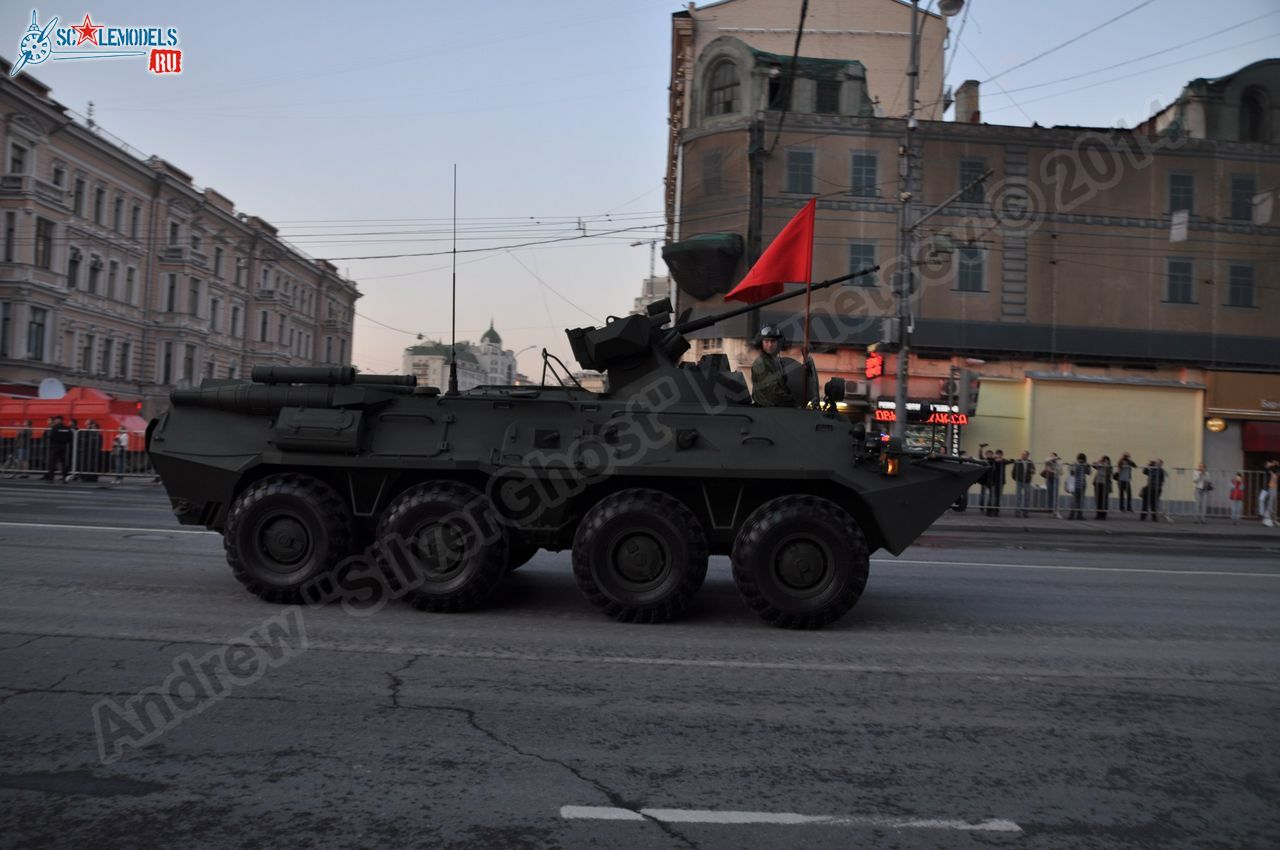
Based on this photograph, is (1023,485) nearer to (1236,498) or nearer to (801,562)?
(1236,498)

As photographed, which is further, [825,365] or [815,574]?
[825,365]

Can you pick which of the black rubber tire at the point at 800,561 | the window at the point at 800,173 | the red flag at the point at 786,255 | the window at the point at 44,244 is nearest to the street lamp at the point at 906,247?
the red flag at the point at 786,255

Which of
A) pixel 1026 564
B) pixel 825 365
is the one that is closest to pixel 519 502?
pixel 1026 564

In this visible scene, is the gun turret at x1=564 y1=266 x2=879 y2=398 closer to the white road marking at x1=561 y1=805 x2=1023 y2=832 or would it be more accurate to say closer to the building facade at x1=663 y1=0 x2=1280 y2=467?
the white road marking at x1=561 y1=805 x2=1023 y2=832

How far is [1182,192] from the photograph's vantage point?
29.6m

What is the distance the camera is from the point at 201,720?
4.52m

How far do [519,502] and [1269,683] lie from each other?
520 centimetres

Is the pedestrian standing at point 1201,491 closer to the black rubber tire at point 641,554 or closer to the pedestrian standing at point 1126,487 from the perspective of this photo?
the pedestrian standing at point 1126,487

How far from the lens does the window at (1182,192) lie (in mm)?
29609

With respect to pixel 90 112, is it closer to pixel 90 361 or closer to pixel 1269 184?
pixel 90 361


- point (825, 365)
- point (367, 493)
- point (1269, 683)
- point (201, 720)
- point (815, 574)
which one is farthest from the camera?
point (825, 365)

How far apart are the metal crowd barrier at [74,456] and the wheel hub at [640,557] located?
1852 cm

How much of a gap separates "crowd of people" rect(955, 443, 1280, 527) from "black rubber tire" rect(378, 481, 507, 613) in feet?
51.7

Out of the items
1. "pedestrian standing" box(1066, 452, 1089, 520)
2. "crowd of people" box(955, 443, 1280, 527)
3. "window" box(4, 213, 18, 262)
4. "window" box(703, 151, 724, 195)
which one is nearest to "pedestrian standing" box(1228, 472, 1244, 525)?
"crowd of people" box(955, 443, 1280, 527)
